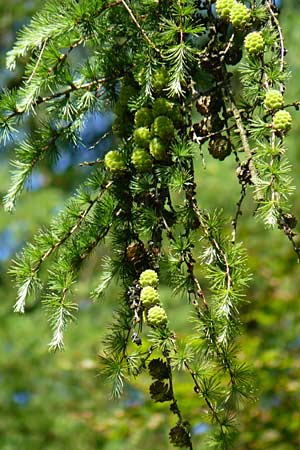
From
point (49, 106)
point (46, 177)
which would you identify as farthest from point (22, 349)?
point (49, 106)

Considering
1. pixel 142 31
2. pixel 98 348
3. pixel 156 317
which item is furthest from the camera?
pixel 98 348

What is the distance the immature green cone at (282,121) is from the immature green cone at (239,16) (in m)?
0.14

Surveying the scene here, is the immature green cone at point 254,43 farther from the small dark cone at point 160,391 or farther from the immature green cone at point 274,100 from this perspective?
the small dark cone at point 160,391

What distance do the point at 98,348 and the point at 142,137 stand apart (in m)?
3.36

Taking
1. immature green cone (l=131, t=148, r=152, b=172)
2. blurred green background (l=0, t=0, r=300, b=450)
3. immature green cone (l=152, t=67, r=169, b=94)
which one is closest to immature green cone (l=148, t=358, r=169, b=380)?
immature green cone (l=131, t=148, r=152, b=172)

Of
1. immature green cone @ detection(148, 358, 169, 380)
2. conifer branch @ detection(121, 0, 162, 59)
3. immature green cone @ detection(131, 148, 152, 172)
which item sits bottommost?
immature green cone @ detection(148, 358, 169, 380)

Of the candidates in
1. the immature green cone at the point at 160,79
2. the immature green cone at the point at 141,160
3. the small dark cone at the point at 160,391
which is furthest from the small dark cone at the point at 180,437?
the immature green cone at the point at 160,79

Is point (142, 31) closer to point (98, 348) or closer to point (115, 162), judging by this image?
point (115, 162)

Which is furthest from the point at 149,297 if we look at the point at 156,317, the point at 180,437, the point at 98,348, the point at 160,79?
the point at 98,348

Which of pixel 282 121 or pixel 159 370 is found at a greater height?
pixel 282 121

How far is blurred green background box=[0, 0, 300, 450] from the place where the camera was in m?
2.62

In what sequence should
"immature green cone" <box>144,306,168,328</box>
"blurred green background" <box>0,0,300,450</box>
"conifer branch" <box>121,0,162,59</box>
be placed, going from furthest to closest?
"blurred green background" <box>0,0,300,450</box>, "conifer branch" <box>121,0,162,59</box>, "immature green cone" <box>144,306,168,328</box>

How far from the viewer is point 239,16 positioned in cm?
89

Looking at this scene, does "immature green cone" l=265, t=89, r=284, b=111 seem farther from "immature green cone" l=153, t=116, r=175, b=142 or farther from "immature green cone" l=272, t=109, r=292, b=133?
"immature green cone" l=153, t=116, r=175, b=142
